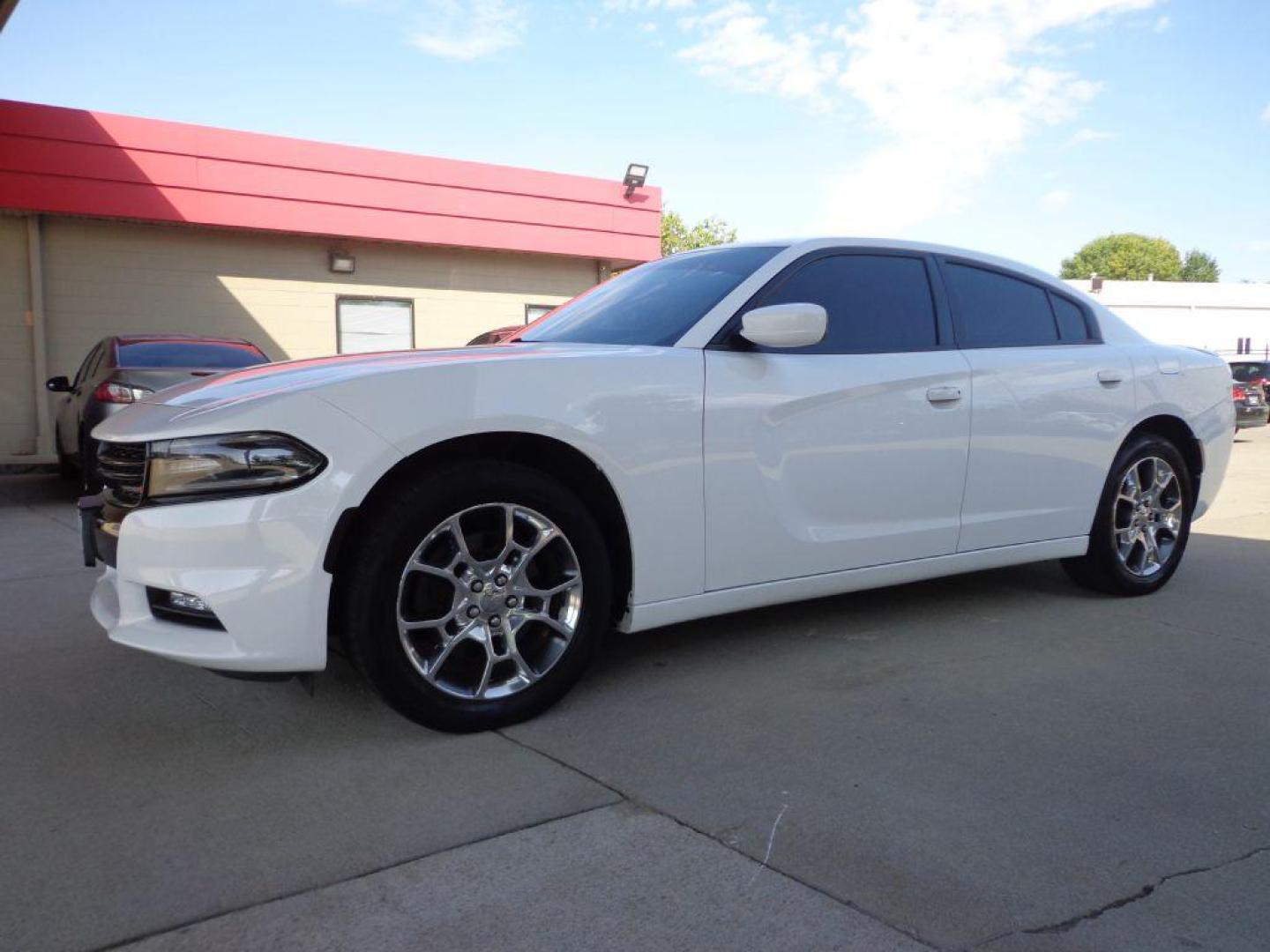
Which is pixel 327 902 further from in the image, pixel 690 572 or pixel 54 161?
pixel 54 161

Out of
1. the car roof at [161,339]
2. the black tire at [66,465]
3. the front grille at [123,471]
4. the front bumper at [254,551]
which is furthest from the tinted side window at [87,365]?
the front bumper at [254,551]

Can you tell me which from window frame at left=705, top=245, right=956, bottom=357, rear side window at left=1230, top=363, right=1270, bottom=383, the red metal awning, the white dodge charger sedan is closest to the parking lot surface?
the white dodge charger sedan

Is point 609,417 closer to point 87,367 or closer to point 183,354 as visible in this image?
point 183,354

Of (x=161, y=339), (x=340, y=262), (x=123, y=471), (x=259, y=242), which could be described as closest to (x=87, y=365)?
(x=161, y=339)

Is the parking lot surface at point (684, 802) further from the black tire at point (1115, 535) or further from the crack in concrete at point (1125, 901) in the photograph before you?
the black tire at point (1115, 535)

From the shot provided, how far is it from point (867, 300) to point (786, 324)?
0.79 metres

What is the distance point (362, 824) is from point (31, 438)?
12057 millimetres

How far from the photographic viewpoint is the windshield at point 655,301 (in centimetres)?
376

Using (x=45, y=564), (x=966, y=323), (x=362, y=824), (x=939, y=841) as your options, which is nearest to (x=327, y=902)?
(x=362, y=824)

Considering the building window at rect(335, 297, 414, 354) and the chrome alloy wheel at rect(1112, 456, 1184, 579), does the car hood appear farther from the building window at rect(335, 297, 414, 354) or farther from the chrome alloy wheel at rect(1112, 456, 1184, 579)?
the building window at rect(335, 297, 414, 354)

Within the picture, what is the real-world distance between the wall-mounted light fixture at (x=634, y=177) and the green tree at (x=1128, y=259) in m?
82.5

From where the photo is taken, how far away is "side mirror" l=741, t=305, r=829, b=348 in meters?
3.46

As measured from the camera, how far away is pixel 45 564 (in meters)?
6.08

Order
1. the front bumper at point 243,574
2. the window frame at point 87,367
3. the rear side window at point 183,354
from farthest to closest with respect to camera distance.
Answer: the window frame at point 87,367
the rear side window at point 183,354
the front bumper at point 243,574
